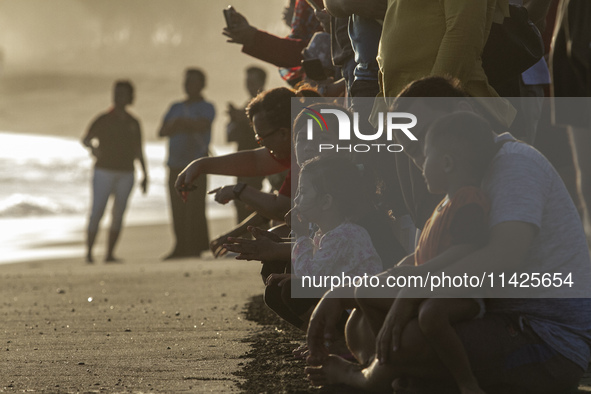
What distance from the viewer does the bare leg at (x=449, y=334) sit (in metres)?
2.25

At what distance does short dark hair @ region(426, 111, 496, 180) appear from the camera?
7.70 feet

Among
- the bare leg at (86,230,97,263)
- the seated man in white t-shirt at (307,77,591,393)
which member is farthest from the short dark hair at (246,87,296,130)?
the bare leg at (86,230,97,263)

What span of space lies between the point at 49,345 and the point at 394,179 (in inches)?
60.9

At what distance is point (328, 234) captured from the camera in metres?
2.96

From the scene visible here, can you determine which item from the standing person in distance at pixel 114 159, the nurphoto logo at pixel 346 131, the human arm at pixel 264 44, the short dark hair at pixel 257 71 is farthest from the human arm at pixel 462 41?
the standing person in distance at pixel 114 159

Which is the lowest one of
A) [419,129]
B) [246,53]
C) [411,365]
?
[411,365]

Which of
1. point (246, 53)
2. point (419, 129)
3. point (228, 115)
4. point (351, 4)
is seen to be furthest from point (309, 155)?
point (228, 115)

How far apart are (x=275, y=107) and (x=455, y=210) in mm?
1425

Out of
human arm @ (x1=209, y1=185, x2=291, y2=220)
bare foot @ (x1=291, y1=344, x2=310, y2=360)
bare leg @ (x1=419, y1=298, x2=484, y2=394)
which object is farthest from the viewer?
human arm @ (x1=209, y1=185, x2=291, y2=220)

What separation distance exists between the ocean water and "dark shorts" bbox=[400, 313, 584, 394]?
852 cm

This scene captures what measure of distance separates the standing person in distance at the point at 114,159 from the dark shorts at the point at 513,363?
24.2 feet

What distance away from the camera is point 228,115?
8938 mm

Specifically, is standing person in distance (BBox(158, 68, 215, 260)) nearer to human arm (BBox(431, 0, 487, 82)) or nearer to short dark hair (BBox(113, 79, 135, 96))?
short dark hair (BBox(113, 79, 135, 96))

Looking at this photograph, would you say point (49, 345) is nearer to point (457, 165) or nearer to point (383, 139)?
point (383, 139)
